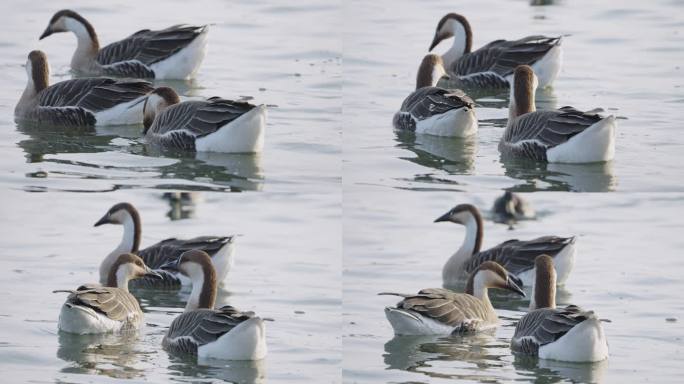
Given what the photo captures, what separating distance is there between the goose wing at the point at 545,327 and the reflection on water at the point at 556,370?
0.15 meters

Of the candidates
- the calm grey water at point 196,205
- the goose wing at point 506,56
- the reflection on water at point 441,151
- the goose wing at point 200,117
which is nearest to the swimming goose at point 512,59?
the goose wing at point 506,56

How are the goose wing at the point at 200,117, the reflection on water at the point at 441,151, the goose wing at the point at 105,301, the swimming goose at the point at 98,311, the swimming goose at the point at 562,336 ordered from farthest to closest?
the goose wing at the point at 200,117, the reflection on water at the point at 441,151, the goose wing at the point at 105,301, the swimming goose at the point at 98,311, the swimming goose at the point at 562,336

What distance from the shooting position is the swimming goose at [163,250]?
14.9 m

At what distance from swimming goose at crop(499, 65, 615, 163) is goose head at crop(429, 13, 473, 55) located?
165 inches

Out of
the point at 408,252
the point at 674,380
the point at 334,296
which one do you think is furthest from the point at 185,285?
the point at 674,380

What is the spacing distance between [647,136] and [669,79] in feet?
10.1

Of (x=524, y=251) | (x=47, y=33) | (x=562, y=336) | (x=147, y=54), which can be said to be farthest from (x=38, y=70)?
(x=562, y=336)

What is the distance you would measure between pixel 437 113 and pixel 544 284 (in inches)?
102

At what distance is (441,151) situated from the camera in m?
14.3

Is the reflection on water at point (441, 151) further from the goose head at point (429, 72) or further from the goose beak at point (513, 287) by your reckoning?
the goose head at point (429, 72)

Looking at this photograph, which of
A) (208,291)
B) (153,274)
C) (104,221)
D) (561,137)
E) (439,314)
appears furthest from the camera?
(104,221)

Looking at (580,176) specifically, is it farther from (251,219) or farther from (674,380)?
(251,219)

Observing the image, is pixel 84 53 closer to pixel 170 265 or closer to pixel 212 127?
pixel 170 265

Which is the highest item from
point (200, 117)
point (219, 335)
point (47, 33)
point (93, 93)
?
point (47, 33)
